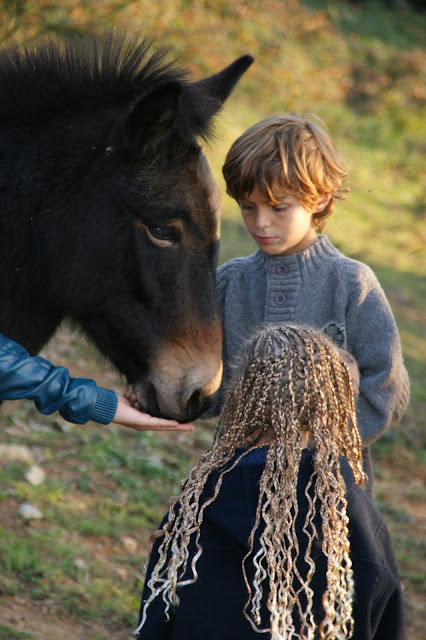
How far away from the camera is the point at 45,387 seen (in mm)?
2277

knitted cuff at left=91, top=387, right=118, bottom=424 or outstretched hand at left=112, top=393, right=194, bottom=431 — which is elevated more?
knitted cuff at left=91, top=387, right=118, bottom=424

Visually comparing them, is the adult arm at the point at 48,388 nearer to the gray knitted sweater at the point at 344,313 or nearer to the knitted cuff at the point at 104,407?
the knitted cuff at the point at 104,407

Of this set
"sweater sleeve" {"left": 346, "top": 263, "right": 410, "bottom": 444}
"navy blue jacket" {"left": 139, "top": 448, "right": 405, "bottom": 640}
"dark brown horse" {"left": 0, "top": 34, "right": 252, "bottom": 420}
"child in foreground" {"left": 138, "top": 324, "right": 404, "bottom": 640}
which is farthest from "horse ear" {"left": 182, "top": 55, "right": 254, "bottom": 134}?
"navy blue jacket" {"left": 139, "top": 448, "right": 405, "bottom": 640}

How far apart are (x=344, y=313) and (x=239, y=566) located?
111 centimetres

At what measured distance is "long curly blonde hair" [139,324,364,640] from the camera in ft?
6.41

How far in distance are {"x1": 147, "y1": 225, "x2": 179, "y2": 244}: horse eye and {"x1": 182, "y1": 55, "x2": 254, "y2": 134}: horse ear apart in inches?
18.0

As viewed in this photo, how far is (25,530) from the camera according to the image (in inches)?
151

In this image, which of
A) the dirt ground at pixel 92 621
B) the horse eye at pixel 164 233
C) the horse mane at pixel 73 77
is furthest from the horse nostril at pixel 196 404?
the dirt ground at pixel 92 621

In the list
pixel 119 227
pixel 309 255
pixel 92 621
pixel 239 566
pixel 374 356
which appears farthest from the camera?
pixel 92 621

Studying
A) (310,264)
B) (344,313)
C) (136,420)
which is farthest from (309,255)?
(136,420)

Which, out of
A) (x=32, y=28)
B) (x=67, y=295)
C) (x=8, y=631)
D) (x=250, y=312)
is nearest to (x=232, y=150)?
(x=250, y=312)

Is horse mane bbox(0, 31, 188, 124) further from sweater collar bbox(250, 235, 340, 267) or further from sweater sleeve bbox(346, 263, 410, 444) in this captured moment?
sweater sleeve bbox(346, 263, 410, 444)

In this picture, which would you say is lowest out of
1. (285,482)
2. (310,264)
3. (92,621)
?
(92,621)

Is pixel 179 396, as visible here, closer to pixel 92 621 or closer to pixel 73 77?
pixel 73 77
